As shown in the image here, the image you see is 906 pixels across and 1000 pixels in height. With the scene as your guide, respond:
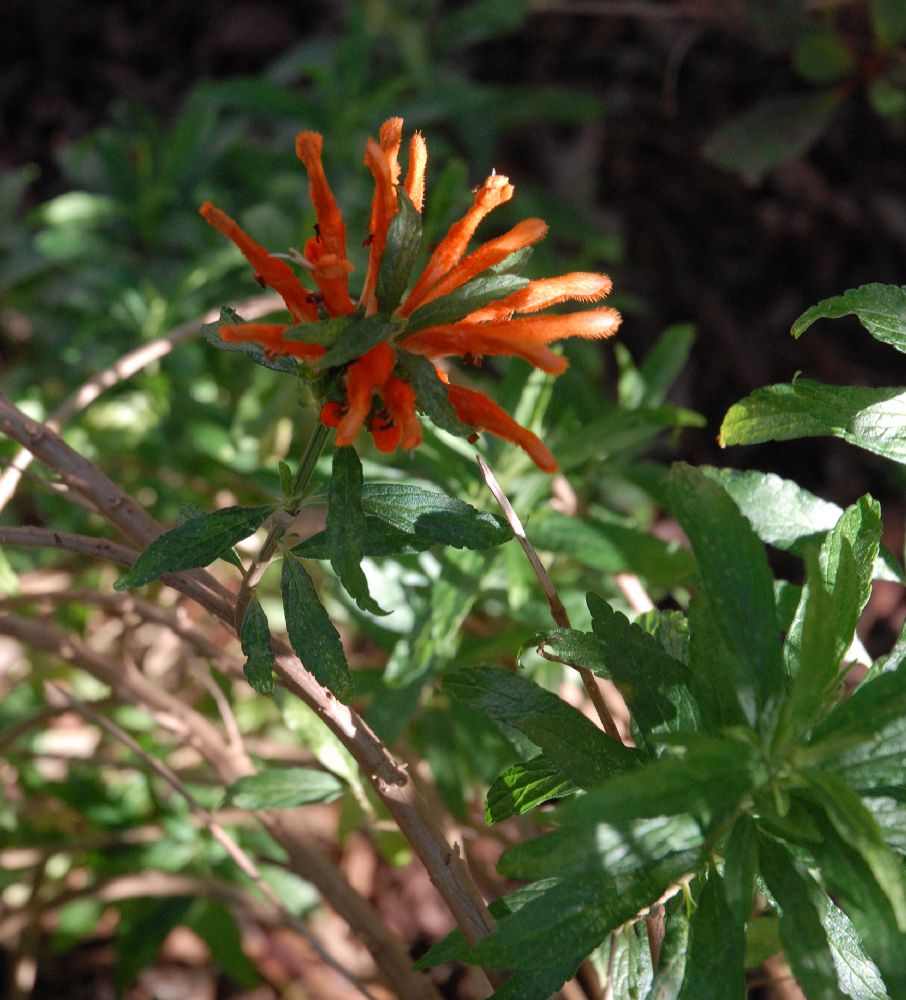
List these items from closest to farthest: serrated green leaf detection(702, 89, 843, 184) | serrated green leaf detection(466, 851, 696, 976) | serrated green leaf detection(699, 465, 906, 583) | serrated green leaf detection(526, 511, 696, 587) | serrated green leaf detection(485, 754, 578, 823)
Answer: serrated green leaf detection(466, 851, 696, 976) < serrated green leaf detection(485, 754, 578, 823) < serrated green leaf detection(699, 465, 906, 583) < serrated green leaf detection(526, 511, 696, 587) < serrated green leaf detection(702, 89, 843, 184)

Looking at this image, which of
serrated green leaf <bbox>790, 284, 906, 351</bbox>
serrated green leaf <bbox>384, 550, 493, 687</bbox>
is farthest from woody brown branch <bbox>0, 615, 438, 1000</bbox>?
serrated green leaf <bbox>790, 284, 906, 351</bbox>

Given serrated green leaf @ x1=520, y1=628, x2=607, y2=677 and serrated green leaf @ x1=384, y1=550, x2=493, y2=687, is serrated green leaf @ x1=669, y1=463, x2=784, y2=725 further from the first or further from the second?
serrated green leaf @ x1=384, y1=550, x2=493, y2=687

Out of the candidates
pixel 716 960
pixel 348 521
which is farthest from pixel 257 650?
pixel 716 960

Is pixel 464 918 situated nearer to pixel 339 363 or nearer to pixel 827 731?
pixel 827 731

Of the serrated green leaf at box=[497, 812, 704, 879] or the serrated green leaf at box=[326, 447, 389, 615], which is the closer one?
the serrated green leaf at box=[497, 812, 704, 879]

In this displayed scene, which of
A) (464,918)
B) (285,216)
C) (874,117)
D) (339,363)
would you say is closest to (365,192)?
(285,216)

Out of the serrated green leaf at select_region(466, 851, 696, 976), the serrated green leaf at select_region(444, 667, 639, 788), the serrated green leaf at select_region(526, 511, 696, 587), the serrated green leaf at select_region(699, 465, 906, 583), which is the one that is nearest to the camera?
the serrated green leaf at select_region(466, 851, 696, 976)

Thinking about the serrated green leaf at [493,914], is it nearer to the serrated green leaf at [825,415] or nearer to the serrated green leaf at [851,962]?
the serrated green leaf at [851,962]

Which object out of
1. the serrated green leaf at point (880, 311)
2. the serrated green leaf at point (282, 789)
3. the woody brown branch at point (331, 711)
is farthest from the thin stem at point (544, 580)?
the serrated green leaf at point (282, 789)
